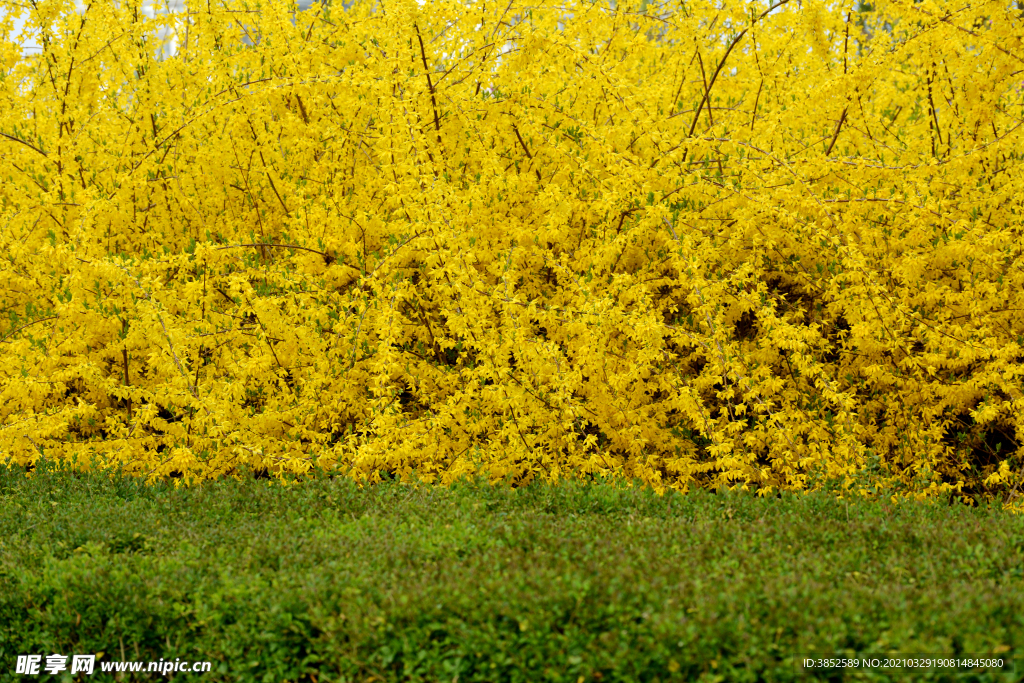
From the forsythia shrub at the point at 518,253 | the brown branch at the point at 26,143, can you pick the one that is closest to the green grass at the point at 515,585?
the forsythia shrub at the point at 518,253

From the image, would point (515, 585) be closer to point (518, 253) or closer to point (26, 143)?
point (518, 253)

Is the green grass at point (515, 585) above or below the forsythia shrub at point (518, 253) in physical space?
below

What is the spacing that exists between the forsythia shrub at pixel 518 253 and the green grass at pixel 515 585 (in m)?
0.66

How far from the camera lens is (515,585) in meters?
2.98

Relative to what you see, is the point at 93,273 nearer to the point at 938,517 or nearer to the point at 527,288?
the point at 527,288

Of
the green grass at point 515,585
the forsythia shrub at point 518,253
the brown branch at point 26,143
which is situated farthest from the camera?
the brown branch at point 26,143

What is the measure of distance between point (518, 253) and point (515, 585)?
253cm

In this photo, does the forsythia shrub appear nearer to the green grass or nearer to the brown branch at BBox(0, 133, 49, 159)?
the brown branch at BBox(0, 133, 49, 159)

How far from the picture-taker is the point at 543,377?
473cm

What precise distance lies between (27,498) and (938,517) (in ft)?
13.2

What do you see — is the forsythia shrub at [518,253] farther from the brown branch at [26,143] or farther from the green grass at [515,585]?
the green grass at [515,585]

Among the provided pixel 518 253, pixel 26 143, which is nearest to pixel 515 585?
pixel 518 253

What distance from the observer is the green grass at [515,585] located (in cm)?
271

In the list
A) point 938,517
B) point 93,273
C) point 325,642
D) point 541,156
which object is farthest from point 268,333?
point 938,517
